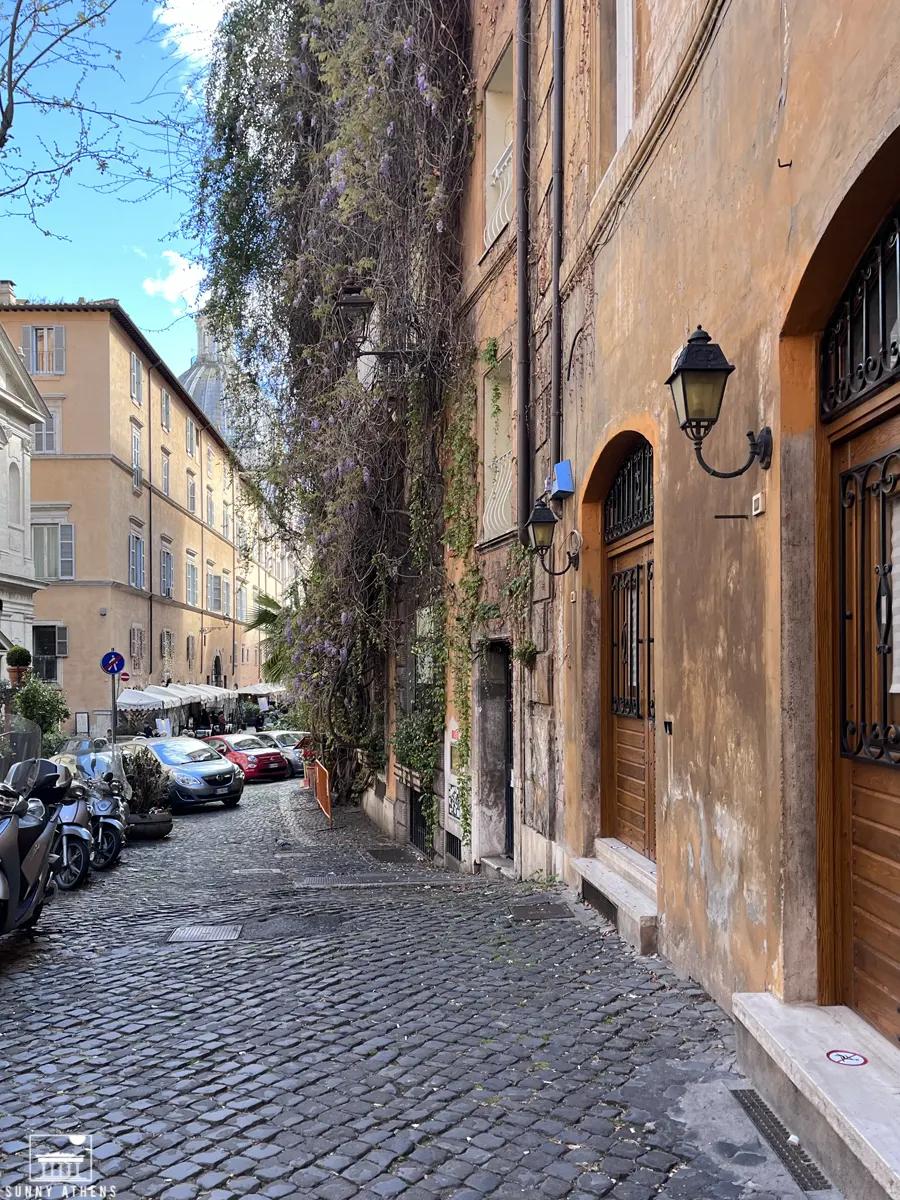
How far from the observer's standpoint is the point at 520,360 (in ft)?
32.3

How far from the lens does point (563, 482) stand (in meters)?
8.48

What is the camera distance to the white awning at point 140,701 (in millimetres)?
32969

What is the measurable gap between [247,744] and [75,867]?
19411 millimetres

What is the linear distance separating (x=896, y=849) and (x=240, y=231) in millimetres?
15411

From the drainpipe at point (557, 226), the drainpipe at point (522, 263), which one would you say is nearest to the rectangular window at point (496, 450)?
the drainpipe at point (522, 263)

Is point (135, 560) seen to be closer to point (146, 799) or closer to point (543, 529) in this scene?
point (146, 799)

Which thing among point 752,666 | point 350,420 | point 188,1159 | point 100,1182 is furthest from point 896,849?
point 350,420

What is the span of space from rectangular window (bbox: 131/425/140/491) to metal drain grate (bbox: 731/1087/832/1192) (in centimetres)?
3712

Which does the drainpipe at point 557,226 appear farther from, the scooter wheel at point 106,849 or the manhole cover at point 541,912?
the scooter wheel at point 106,849

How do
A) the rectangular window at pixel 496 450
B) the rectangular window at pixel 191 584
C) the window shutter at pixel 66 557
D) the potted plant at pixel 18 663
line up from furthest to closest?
the rectangular window at pixel 191 584
the window shutter at pixel 66 557
the potted plant at pixel 18 663
the rectangular window at pixel 496 450

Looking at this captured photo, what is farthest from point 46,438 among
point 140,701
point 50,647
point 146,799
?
point 146,799

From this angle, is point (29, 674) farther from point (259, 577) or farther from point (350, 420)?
point (259, 577)

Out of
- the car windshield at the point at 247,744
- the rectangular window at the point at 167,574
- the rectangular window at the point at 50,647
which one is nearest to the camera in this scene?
the car windshield at the point at 247,744

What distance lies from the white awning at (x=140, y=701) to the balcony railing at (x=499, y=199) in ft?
80.8
